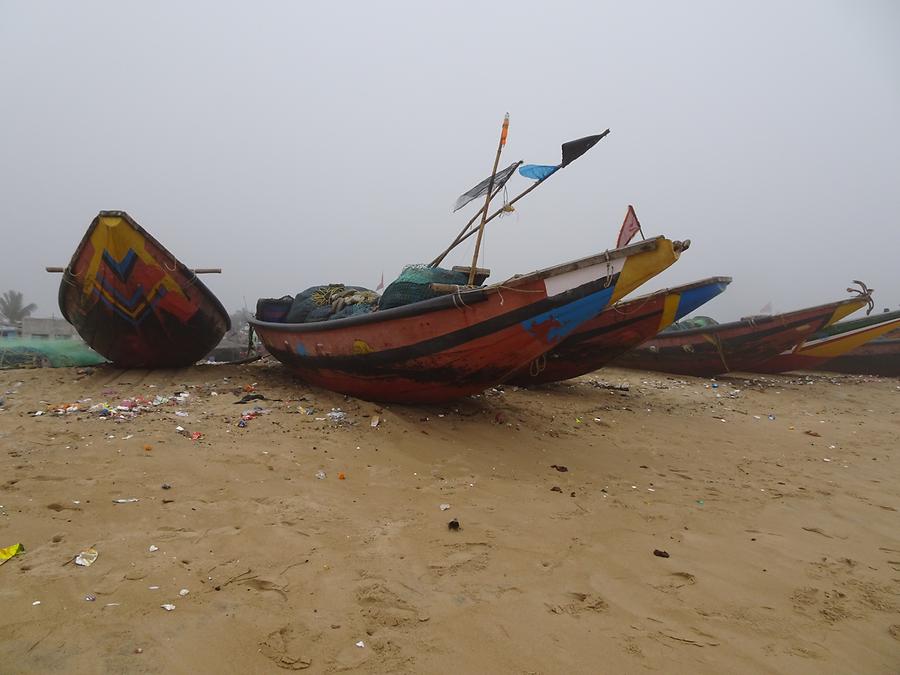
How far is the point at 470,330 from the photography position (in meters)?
4.01

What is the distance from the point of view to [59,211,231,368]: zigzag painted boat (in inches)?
202

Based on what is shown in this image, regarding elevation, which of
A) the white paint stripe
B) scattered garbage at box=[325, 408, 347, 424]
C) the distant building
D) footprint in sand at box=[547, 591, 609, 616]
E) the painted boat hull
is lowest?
footprint in sand at box=[547, 591, 609, 616]

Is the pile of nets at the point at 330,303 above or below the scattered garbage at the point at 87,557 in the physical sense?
above

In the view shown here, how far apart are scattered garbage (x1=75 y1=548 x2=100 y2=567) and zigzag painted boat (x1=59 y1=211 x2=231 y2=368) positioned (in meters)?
4.16

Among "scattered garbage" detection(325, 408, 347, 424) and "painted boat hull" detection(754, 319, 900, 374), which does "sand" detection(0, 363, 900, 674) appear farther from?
"painted boat hull" detection(754, 319, 900, 374)

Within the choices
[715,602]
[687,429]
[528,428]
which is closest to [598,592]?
[715,602]

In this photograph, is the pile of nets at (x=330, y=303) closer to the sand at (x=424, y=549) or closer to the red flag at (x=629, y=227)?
the sand at (x=424, y=549)

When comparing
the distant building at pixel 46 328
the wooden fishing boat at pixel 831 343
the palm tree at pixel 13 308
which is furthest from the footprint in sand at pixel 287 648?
the palm tree at pixel 13 308

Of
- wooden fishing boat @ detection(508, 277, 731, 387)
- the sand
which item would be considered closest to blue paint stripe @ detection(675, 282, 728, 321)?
wooden fishing boat @ detection(508, 277, 731, 387)

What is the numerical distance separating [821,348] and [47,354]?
539 inches

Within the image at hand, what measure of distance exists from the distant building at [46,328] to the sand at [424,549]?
606cm

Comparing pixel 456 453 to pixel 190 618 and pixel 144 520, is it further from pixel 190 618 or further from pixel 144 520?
pixel 190 618

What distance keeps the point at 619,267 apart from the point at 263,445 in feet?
9.38

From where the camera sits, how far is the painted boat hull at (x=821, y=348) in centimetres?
980
